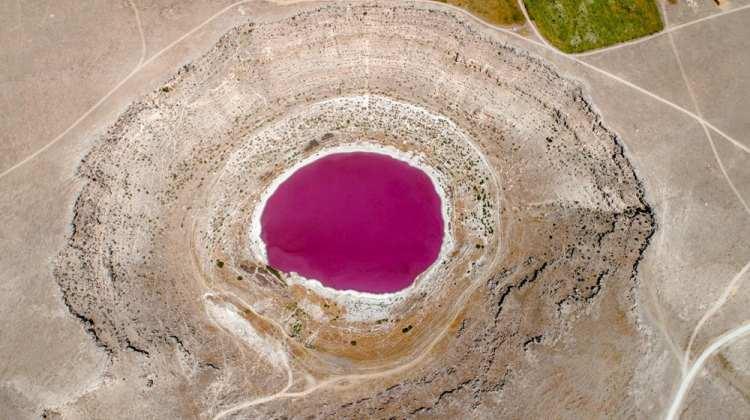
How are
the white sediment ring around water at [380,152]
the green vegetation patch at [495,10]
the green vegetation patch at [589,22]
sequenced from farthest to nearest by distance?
1. the green vegetation patch at [495,10]
2. the green vegetation patch at [589,22]
3. the white sediment ring around water at [380,152]

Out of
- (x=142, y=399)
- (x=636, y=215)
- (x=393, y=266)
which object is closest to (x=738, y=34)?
(x=636, y=215)

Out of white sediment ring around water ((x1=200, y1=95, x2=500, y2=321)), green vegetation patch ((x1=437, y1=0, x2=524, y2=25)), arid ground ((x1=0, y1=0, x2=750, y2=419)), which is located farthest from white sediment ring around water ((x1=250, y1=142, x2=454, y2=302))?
green vegetation patch ((x1=437, y1=0, x2=524, y2=25))

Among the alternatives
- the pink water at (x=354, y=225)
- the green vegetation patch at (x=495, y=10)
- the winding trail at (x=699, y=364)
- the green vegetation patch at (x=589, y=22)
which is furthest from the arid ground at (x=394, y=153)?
the pink water at (x=354, y=225)

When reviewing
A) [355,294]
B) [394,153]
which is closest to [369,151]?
[394,153]

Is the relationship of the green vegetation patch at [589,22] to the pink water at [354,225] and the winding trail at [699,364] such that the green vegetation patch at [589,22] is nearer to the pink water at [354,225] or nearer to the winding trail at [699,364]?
the pink water at [354,225]

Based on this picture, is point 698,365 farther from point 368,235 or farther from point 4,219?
point 4,219

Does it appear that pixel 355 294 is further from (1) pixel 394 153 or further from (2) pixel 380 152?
(1) pixel 394 153
